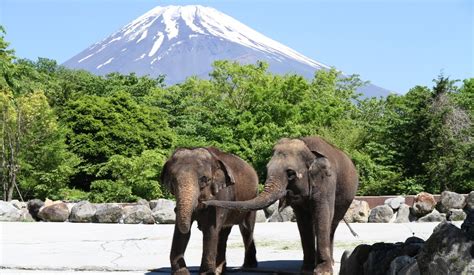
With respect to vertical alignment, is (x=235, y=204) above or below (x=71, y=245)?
above

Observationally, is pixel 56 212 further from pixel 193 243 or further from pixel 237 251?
pixel 237 251

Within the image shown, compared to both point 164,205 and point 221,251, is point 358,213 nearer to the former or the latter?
point 164,205

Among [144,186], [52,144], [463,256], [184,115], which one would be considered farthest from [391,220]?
[184,115]

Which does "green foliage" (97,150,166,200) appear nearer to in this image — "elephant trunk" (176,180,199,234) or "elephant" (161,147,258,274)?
"elephant" (161,147,258,274)

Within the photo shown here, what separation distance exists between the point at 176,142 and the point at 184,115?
7.29 meters

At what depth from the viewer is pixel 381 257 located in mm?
7801

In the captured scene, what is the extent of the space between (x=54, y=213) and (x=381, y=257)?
682 inches

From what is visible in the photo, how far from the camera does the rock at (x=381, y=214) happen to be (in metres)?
21.5

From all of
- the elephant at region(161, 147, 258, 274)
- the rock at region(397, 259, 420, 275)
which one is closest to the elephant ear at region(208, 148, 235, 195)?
the elephant at region(161, 147, 258, 274)

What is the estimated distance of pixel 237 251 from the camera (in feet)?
43.1

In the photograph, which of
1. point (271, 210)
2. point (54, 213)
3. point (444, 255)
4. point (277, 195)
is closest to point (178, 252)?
point (277, 195)

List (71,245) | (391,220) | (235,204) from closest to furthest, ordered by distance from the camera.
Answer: (235,204)
(71,245)
(391,220)

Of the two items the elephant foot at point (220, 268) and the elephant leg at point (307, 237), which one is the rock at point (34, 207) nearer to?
the elephant foot at point (220, 268)

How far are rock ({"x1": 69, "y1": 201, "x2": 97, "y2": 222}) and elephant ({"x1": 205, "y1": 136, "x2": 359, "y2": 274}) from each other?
14.8m
